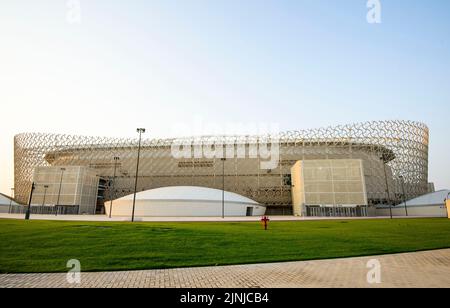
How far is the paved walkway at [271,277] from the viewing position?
20.4ft

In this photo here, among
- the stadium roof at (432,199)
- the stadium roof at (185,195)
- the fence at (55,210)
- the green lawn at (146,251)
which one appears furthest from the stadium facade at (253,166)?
the green lawn at (146,251)

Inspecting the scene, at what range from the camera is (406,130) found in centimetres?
7100

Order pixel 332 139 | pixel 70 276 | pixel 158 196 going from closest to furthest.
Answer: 1. pixel 70 276
2. pixel 158 196
3. pixel 332 139

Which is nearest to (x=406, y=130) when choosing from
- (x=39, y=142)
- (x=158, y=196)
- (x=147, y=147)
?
(x=158, y=196)

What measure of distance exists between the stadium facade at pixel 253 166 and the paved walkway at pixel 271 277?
62966mm

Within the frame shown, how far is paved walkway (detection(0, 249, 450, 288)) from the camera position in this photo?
245 inches

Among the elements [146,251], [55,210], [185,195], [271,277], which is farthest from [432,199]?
[55,210]

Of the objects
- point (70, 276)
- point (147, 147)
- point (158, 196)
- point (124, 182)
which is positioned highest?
point (147, 147)

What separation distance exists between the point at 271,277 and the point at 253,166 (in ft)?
217

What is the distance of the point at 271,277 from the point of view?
6.88 metres

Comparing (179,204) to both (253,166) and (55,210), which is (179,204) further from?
(55,210)

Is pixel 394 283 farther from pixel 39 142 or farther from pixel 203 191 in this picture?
pixel 39 142

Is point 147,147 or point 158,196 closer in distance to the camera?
point 158,196
